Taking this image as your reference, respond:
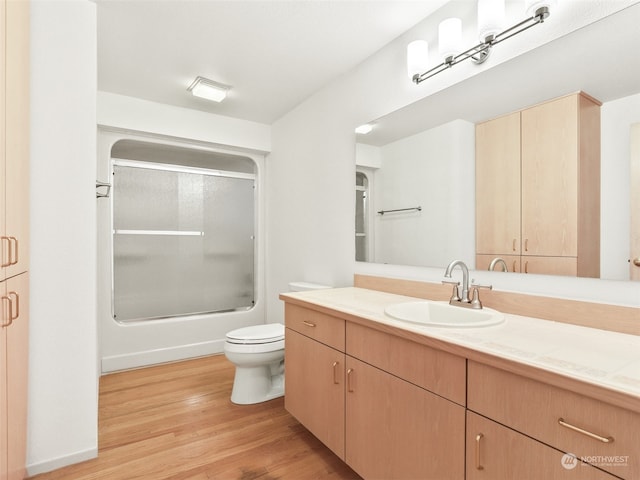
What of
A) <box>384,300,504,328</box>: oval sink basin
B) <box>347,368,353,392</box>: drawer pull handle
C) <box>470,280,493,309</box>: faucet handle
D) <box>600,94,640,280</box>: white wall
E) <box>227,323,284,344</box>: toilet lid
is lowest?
<box>227,323,284,344</box>: toilet lid

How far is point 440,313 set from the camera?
1590 mm

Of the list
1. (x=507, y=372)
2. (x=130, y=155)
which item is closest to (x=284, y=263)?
(x=130, y=155)

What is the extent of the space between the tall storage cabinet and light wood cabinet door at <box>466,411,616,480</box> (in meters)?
1.47

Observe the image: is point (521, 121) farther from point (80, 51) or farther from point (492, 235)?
point (80, 51)

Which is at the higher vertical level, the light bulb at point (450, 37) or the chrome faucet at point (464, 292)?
the light bulb at point (450, 37)

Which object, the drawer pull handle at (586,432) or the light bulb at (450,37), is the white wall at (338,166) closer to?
the light bulb at (450,37)

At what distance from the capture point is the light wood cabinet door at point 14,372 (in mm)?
1143

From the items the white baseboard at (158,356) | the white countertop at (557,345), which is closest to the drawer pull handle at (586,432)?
the white countertop at (557,345)

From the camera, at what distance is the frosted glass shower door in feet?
9.90

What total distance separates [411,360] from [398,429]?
27 cm

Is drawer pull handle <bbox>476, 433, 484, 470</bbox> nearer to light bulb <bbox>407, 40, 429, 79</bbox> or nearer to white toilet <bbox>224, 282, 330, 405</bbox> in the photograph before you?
white toilet <bbox>224, 282, 330, 405</bbox>

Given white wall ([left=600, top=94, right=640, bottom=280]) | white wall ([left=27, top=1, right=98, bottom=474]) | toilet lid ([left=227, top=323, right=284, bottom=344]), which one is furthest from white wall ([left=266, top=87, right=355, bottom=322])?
white wall ([left=27, top=1, right=98, bottom=474])

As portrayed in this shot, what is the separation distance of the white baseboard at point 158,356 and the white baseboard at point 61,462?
129 cm

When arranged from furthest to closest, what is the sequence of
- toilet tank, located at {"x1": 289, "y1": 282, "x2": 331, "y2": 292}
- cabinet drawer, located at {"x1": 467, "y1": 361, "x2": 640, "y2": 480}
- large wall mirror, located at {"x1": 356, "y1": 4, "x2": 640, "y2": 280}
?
toilet tank, located at {"x1": 289, "y1": 282, "x2": 331, "y2": 292}, large wall mirror, located at {"x1": 356, "y1": 4, "x2": 640, "y2": 280}, cabinet drawer, located at {"x1": 467, "y1": 361, "x2": 640, "y2": 480}
